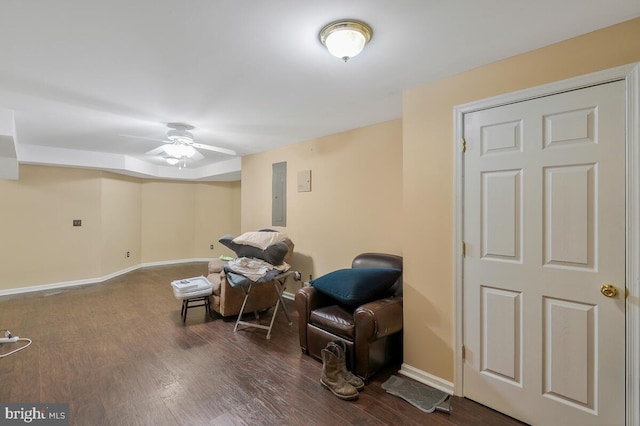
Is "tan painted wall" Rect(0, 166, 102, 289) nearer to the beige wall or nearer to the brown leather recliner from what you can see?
the beige wall

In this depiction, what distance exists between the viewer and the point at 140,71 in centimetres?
216

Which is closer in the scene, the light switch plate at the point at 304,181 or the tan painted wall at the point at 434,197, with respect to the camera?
the tan painted wall at the point at 434,197

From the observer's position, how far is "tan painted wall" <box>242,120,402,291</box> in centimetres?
335

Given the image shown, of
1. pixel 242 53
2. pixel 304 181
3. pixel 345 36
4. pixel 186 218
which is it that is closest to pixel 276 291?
pixel 304 181

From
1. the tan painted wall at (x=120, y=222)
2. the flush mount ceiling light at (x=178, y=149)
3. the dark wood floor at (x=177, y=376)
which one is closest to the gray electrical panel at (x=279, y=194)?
the flush mount ceiling light at (x=178, y=149)

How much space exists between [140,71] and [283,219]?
9.72ft

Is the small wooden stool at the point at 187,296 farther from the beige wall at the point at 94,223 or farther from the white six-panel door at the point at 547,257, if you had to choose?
the beige wall at the point at 94,223

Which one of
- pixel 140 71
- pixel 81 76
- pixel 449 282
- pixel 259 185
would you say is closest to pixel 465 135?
pixel 449 282

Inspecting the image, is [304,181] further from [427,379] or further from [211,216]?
[211,216]

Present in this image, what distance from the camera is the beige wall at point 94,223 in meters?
4.87

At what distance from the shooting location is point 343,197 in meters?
3.84

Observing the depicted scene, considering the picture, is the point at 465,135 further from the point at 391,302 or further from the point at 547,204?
the point at 391,302

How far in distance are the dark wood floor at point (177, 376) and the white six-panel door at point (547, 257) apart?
0.36 meters

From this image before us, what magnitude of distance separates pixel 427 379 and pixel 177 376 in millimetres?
2089
